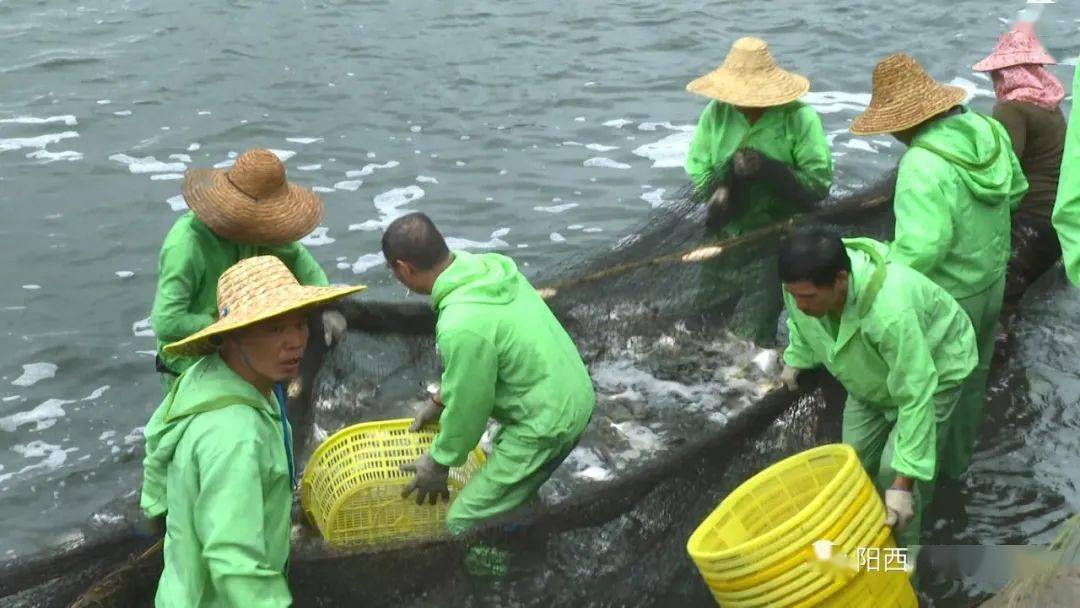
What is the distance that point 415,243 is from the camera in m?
4.22

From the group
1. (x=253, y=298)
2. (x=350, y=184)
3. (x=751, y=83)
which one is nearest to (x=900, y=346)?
(x=253, y=298)

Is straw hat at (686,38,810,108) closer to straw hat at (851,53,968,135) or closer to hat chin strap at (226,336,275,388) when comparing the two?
straw hat at (851,53,968,135)

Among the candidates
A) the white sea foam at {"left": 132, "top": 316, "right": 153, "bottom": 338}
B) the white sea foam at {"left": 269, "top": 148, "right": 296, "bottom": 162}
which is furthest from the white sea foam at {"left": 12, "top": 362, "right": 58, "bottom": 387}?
the white sea foam at {"left": 269, "top": 148, "right": 296, "bottom": 162}

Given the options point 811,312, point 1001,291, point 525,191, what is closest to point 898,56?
point 1001,291

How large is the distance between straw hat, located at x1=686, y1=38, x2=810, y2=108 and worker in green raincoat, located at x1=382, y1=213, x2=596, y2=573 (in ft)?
7.56

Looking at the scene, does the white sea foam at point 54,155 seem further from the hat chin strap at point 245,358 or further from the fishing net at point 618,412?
the hat chin strap at point 245,358

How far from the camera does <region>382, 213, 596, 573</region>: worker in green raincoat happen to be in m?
4.16

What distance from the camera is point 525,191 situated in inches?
368

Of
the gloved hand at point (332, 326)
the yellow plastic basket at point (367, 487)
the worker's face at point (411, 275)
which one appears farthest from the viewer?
the gloved hand at point (332, 326)

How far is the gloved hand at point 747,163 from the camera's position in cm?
630

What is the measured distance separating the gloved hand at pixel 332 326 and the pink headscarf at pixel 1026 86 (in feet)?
11.5

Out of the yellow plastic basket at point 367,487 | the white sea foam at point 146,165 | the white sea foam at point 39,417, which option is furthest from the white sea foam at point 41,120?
the yellow plastic basket at point 367,487

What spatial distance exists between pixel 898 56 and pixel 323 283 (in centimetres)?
267

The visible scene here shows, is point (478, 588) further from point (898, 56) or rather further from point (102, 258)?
point (102, 258)
